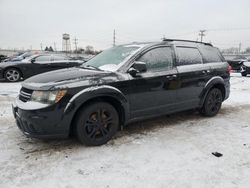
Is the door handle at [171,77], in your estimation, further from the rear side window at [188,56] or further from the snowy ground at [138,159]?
the snowy ground at [138,159]

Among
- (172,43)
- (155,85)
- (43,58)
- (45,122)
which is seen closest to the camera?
(45,122)

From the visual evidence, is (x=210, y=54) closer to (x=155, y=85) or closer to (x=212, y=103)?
(x=212, y=103)

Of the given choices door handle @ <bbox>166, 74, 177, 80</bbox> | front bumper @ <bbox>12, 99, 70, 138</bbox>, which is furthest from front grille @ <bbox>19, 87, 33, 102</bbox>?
door handle @ <bbox>166, 74, 177, 80</bbox>

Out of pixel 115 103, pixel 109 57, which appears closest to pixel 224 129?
pixel 115 103

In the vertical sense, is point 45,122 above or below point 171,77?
below

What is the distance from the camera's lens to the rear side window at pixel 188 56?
4734mm

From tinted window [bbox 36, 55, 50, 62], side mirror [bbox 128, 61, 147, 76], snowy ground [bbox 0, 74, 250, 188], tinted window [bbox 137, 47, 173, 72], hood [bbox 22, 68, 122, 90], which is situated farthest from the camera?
tinted window [bbox 36, 55, 50, 62]

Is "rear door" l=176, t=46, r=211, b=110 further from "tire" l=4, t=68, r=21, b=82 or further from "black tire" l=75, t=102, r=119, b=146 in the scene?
"tire" l=4, t=68, r=21, b=82

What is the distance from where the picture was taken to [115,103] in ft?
12.6

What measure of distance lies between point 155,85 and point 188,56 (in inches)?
46.6

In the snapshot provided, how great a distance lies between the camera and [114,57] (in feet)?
14.2

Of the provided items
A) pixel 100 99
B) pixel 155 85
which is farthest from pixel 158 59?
pixel 100 99

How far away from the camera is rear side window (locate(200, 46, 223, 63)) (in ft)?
17.3

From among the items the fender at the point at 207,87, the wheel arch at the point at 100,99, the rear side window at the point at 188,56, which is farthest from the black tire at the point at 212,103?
the wheel arch at the point at 100,99
